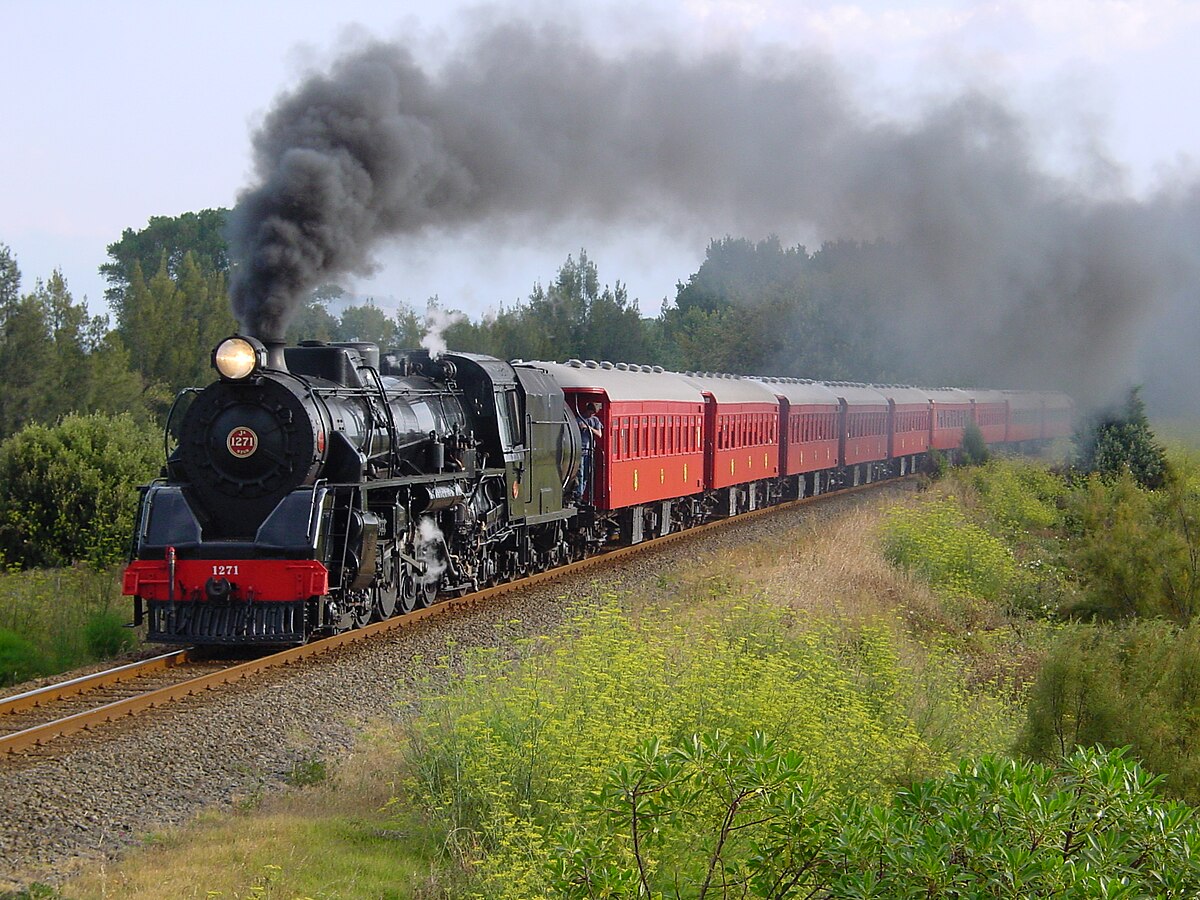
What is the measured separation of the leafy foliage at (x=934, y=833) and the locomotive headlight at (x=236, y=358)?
819cm

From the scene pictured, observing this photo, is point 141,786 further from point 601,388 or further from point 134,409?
point 134,409

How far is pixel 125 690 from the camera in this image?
33.4 feet

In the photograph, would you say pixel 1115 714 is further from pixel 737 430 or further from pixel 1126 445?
pixel 1126 445

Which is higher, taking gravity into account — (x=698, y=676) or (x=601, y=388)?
(x=601, y=388)

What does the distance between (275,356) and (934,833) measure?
32.2 ft

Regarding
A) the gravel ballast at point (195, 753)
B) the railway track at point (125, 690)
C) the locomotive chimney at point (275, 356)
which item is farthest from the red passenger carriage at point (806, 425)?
the locomotive chimney at point (275, 356)

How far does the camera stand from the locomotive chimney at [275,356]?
40.0 feet

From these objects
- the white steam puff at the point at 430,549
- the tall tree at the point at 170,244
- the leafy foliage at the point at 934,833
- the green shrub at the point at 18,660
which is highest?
the tall tree at the point at 170,244

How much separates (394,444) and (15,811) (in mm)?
6372

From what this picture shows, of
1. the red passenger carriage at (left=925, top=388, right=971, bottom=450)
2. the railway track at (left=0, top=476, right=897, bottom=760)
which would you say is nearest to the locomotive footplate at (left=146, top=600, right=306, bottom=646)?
the railway track at (left=0, top=476, right=897, bottom=760)

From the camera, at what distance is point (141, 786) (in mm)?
7660

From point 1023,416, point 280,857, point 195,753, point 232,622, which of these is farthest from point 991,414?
point 280,857

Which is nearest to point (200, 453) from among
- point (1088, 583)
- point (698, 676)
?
point (698, 676)

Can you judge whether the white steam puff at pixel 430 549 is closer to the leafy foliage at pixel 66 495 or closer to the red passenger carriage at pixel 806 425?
the leafy foliage at pixel 66 495
